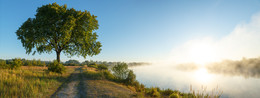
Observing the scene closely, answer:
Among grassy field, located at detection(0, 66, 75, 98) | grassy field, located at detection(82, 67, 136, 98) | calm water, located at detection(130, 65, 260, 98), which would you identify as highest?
grassy field, located at detection(0, 66, 75, 98)

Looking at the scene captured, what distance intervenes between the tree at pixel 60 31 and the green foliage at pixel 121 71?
39.0ft

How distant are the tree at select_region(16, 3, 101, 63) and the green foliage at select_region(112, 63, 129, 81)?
11886 mm

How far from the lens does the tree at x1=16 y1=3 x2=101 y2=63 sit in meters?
20.2

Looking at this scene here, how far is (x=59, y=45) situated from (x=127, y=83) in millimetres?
18207

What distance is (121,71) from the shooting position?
42.8 ft

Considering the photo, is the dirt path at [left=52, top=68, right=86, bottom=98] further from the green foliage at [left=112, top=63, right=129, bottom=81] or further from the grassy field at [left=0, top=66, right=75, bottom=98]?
the green foliage at [left=112, top=63, right=129, bottom=81]

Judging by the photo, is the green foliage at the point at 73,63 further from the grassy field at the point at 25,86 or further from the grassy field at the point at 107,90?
the grassy field at the point at 107,90

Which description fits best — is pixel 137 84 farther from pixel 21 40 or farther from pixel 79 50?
pixel 21 40

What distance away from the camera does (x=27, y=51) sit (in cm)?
2222

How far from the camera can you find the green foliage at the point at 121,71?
1285cm

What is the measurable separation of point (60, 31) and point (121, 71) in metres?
13.3

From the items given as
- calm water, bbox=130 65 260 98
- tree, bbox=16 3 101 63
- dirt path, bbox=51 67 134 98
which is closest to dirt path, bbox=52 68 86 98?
dirt path, bbox=51 67 134 98

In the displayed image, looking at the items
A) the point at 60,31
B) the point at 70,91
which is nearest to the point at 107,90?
the point at 70,91

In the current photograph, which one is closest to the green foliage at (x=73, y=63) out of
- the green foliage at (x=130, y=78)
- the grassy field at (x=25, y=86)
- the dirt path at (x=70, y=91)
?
the grassy field at (x=25, y=86)
